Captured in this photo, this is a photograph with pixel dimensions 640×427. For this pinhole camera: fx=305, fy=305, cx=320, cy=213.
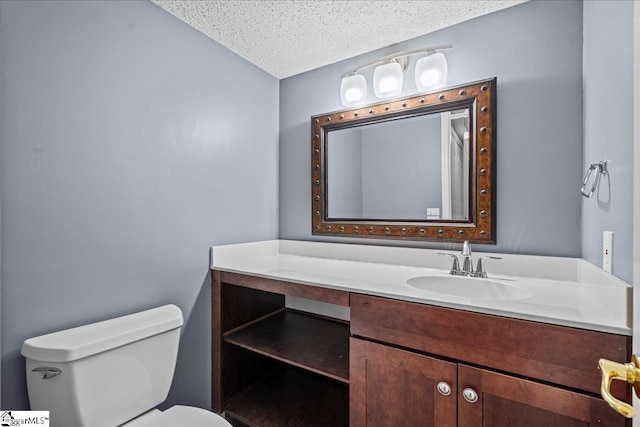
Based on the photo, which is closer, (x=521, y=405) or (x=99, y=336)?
(x=521, y=405)

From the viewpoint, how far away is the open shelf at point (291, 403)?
148 centimetres

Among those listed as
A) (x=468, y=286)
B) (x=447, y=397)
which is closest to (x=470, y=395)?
(x=447, y=397)

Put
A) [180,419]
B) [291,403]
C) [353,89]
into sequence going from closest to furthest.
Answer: [180,419] → [291,403] → [353,89]

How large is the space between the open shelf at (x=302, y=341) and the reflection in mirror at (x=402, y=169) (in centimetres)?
68

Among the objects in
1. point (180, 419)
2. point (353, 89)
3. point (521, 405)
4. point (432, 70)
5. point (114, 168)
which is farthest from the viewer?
point (353, 89)

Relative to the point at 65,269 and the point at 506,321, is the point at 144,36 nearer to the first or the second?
the point at 65,269

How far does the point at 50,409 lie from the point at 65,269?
46 centimetres

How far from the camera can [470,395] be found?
95 cm

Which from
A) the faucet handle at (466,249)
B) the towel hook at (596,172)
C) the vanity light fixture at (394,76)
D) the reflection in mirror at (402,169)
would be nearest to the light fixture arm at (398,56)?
the vanity light fixture at (394,76)

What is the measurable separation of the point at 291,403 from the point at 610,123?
70.7 inches

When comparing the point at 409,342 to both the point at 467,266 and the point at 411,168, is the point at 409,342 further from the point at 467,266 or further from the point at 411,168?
the point at 411,168

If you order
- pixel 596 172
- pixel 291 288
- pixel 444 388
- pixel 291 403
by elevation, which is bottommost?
pixel 291 403

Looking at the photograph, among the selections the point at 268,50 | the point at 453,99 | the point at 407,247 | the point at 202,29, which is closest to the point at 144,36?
the point at 202,29

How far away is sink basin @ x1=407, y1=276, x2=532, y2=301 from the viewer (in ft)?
4.14
